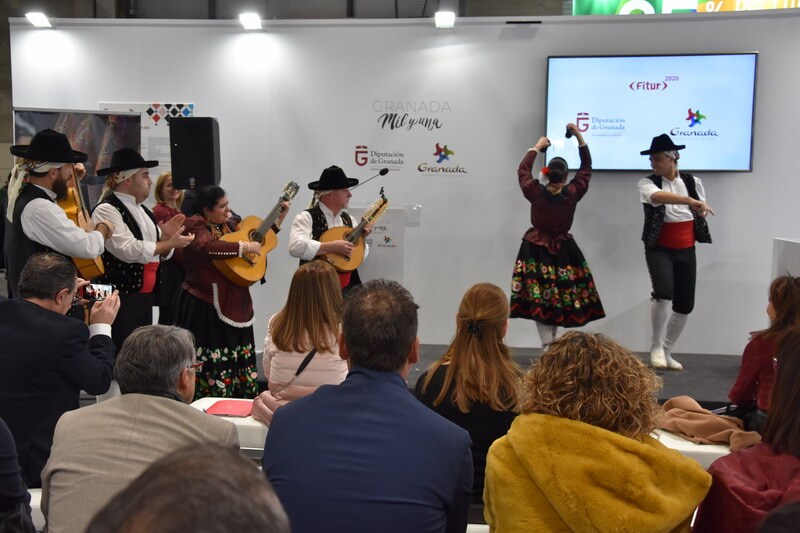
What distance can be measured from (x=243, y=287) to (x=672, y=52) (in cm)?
377

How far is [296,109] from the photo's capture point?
20.1 feet

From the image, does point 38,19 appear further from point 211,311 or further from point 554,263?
point 554,263

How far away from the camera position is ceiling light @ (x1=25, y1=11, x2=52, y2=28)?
19.8ft

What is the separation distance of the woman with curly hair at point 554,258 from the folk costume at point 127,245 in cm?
245

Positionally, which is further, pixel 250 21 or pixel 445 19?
pixel 250 21

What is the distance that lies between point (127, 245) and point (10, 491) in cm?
213

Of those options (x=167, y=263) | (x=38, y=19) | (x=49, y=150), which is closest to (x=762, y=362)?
(x=49, y=150)

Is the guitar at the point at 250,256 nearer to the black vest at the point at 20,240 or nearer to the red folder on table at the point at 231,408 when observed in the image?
the black vest at the point at 20,240

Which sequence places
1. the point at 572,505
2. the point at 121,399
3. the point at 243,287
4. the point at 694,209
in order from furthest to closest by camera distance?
the point at 694,209 → the point at 243,287 → the point at 121,399 → the point at 572,505

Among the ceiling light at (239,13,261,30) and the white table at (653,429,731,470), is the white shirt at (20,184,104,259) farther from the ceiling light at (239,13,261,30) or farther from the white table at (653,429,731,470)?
→ the ceiling light at (239,13,261,30)

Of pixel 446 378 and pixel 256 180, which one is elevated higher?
pixel 256 180

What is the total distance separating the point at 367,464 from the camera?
4.84 feet

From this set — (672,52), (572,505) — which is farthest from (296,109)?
(572,505)

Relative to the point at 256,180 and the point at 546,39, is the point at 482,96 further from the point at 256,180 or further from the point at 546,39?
the point at 256,180
